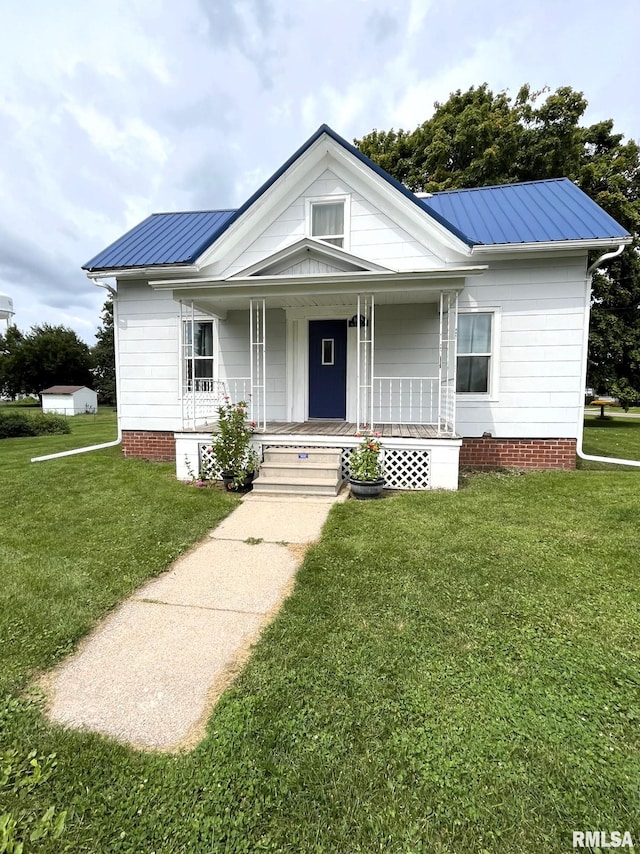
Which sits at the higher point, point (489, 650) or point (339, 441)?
point (339, 441)

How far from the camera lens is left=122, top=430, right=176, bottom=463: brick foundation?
29.7 feet

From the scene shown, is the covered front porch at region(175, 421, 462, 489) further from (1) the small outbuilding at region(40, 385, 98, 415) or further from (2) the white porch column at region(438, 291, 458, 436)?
(1) the small outbuilding at region(40, 385, 98, 415)

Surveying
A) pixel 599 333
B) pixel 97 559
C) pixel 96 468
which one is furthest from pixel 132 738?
pixel 599 333

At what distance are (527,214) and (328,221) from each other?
12.8ft

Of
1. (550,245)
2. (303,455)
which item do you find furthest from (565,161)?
(303,455)

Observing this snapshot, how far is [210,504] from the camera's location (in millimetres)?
6105

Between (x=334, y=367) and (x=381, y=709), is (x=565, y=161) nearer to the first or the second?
(x=334, y=367)

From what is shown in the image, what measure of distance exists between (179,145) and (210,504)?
11.6m

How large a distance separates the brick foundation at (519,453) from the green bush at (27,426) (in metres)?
17.7

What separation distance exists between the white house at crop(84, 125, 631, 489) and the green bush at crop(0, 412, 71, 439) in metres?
11.5

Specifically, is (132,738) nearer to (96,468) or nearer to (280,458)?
(280,458)

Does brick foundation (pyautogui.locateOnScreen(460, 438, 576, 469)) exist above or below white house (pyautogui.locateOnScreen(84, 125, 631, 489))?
below

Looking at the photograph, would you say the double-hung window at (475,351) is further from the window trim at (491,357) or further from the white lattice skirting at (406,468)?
the white lattice skirting at (406,468)

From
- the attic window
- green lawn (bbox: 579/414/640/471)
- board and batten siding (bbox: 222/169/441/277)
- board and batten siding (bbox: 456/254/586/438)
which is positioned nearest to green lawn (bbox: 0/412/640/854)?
board and batten siding (bbox: 456/254/586/438)
